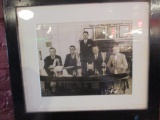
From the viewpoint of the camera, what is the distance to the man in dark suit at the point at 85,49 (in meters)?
0.53

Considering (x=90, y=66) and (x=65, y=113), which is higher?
(x=90, y=66)

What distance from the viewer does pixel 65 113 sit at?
1.84 feet

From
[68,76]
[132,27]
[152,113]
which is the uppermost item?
[132,27]

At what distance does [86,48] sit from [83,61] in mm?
38

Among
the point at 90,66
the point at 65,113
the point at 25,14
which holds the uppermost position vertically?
the point at 25,14

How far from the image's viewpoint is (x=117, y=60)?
540 millimetres

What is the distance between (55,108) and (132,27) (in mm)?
321

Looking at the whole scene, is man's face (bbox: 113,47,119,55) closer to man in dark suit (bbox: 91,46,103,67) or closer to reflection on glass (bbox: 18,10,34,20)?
man in dark suit (bbox: 91,46,103,67)

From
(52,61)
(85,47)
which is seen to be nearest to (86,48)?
(85,47)

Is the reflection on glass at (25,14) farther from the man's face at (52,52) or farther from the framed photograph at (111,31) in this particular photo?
the framed photograph at (111,31)

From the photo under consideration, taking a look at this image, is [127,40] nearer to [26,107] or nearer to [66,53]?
[66,53]

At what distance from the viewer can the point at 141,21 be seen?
1.72ft

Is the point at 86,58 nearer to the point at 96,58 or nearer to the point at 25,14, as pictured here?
the point at 96,58

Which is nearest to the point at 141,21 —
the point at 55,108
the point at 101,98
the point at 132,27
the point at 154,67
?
the point at 132,27
